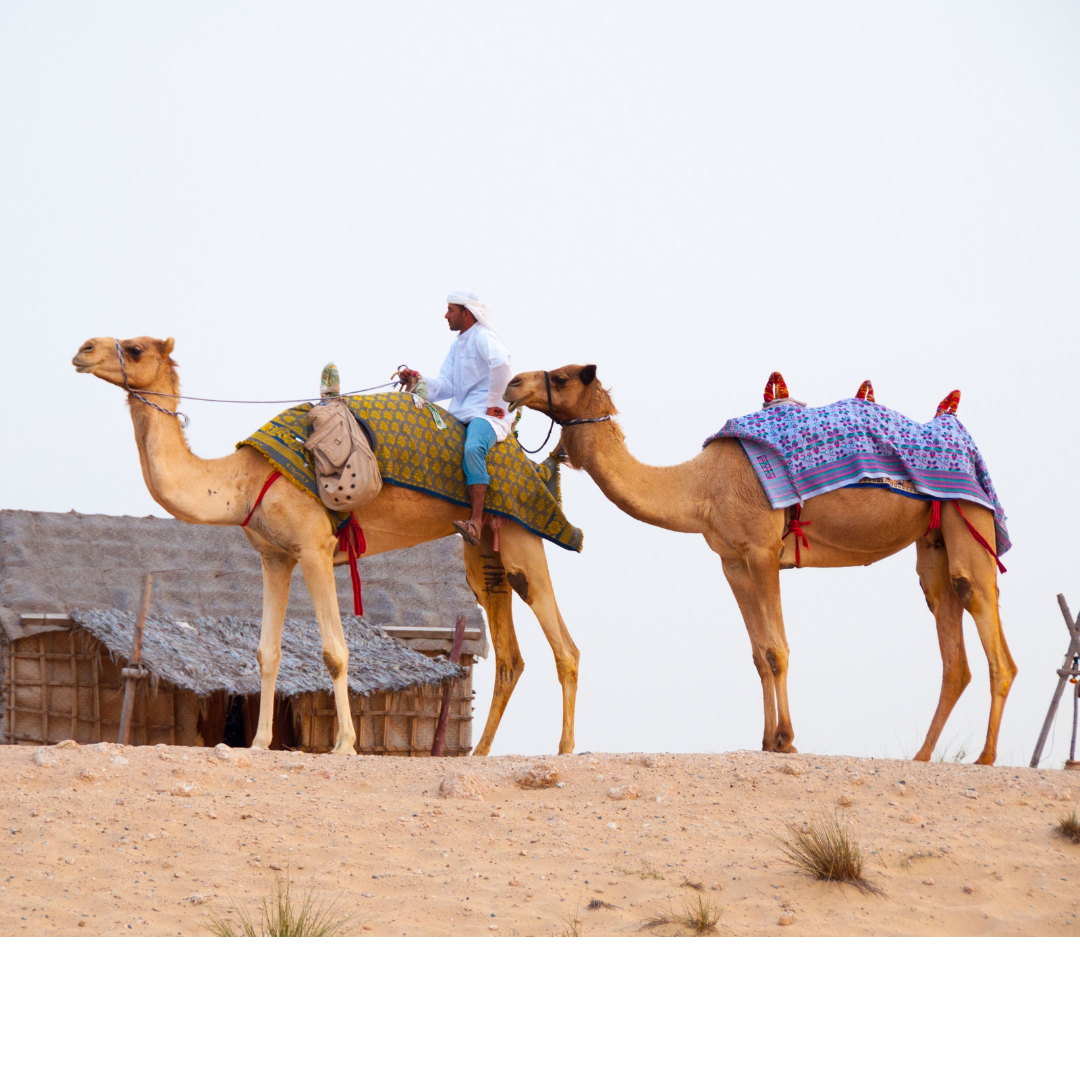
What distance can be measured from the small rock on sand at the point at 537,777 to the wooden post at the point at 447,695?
28.6 feet

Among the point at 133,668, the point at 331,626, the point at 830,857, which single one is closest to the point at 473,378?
the point at 331,626

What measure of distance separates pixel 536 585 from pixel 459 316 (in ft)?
6.72

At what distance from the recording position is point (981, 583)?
885cm

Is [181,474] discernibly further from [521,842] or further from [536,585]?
[521,842]

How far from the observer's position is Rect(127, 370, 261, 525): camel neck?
332 inches

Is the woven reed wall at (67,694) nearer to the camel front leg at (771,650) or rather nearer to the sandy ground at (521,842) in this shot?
the sandy ground at (521,842)

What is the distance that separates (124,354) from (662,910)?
5308mm

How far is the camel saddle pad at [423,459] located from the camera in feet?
28.2

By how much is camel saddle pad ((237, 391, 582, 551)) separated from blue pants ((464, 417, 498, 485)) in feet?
0.28

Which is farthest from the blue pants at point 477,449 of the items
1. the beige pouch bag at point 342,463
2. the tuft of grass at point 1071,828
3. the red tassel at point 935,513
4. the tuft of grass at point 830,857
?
the tuft of grass at point 1071,828

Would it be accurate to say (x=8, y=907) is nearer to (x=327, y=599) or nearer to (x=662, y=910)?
(x=662, y=910)

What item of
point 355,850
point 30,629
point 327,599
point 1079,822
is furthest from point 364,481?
point 30,629

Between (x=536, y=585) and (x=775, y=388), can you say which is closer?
(x=536, y=585)

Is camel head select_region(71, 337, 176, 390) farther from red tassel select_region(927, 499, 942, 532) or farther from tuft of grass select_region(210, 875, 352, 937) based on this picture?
red tassel select_region(927, 499, 942, 532)
